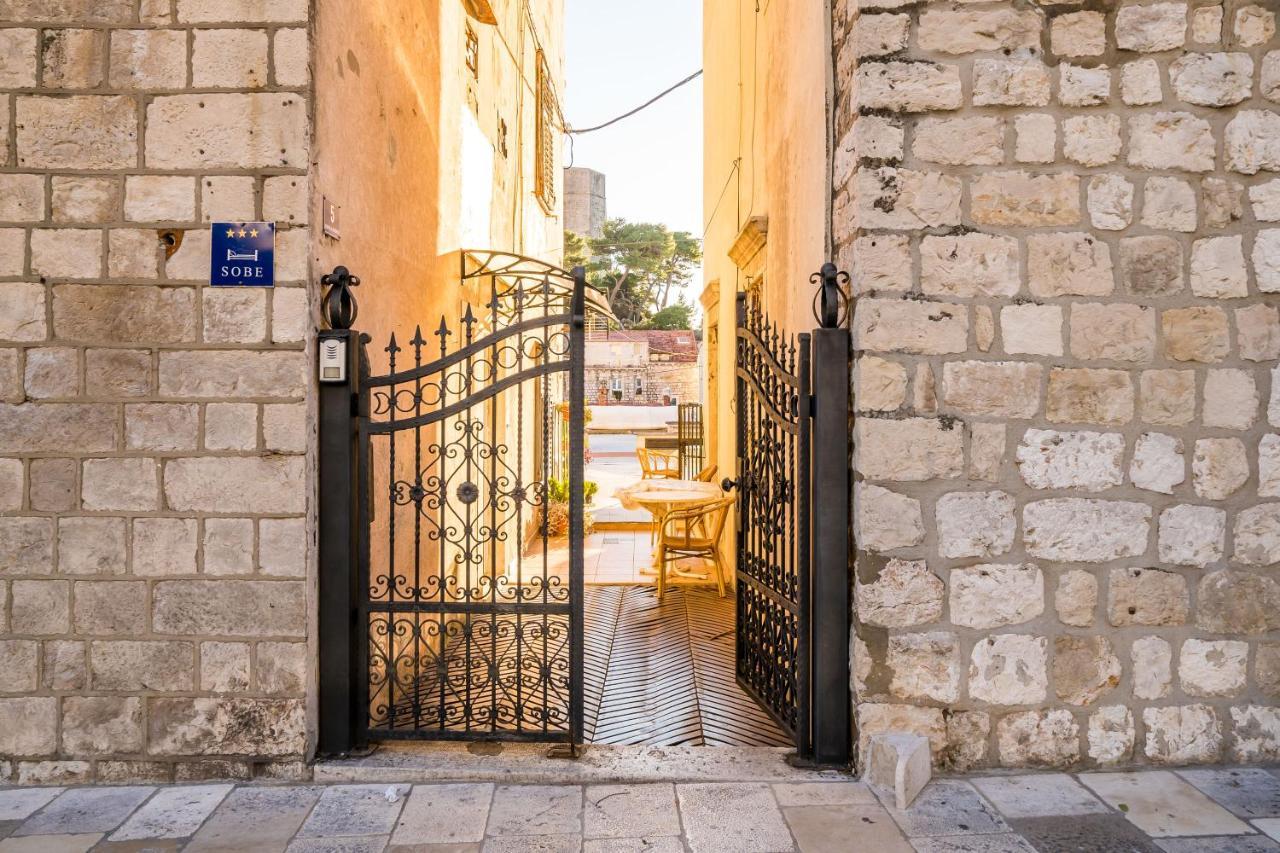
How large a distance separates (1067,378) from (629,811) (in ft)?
7.69

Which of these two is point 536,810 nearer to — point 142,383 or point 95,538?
point 95,538

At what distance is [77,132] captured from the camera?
3.11 meters

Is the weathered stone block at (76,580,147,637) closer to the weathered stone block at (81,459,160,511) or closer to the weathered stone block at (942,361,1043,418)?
the weathered stone block at (81,459,160,511)

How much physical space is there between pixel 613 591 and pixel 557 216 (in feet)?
23.4

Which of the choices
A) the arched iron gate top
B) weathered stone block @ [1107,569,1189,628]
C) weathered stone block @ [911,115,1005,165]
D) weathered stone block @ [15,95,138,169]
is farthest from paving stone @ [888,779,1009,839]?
weathered stone block @ [15,95,138,169]

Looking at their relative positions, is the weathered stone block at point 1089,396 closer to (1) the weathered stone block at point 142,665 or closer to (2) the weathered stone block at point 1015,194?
(2) the weathered stone block at point 1015,194

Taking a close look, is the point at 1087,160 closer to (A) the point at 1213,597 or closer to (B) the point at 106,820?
(A) the point at 1213,597

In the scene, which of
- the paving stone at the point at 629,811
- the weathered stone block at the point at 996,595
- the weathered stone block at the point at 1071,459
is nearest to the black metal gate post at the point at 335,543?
the paving stone at the point at 629,811

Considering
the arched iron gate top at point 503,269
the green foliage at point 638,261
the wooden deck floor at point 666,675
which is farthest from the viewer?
the green foliage at point 638,261

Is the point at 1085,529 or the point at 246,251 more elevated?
the point at 246,251

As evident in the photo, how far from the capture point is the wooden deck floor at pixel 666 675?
3.76 meters

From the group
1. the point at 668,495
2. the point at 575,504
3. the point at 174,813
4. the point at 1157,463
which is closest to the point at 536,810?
the point at 575,504

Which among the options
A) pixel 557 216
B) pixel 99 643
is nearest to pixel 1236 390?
pixel 99 643

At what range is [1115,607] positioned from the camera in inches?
124
